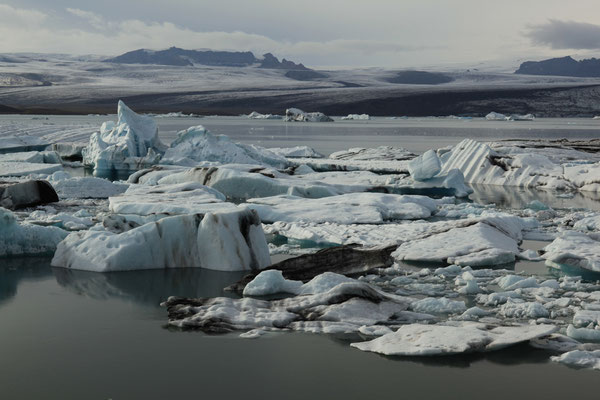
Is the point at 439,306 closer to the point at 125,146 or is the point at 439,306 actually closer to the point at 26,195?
the point at 26,195

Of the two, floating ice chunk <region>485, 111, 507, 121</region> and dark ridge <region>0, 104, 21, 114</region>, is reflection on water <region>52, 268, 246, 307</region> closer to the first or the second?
dark ridge <region>0, 104, 21, 114</region>

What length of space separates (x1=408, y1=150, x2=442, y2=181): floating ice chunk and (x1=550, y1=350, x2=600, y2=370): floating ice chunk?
29.1ft

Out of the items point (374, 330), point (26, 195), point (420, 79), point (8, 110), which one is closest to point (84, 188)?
point (26, 195)

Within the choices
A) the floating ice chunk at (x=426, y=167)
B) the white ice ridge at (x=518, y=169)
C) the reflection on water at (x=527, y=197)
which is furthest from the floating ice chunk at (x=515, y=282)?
the white ice ridge at (x=518, y=169)

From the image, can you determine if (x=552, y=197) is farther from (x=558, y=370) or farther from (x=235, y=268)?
(x=558, y=370)

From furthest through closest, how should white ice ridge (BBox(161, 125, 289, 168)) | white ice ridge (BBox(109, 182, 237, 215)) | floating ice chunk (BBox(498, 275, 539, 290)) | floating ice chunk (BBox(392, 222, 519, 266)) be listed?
white ice ridge (BBox(161, 125, 289, 168)) → white ice ridge (BBox(109, 182, 237, 215)) → floating ice chunk (BBox(392, 222, 519, 266)) → floating ice chunk (BBox(498, 275, 539, 290))

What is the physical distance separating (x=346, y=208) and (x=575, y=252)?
3.56 m

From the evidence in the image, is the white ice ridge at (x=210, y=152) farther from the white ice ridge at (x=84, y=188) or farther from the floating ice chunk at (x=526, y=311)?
the floating ice chunk at (x=526, y=311)

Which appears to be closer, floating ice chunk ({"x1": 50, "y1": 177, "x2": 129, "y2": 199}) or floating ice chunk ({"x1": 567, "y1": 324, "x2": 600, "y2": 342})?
floating ice chunk ({"x1": 567, "y1": 324, "x2": 600, "y2": 342})

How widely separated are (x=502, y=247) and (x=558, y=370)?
3.07m

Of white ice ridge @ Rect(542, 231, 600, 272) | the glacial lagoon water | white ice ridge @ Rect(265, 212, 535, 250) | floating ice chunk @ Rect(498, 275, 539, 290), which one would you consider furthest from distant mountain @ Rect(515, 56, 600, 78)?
the glacial lagoon water

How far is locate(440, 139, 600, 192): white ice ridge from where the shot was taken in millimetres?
13352

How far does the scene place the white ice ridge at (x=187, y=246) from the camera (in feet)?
19.3

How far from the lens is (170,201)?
941 cm
